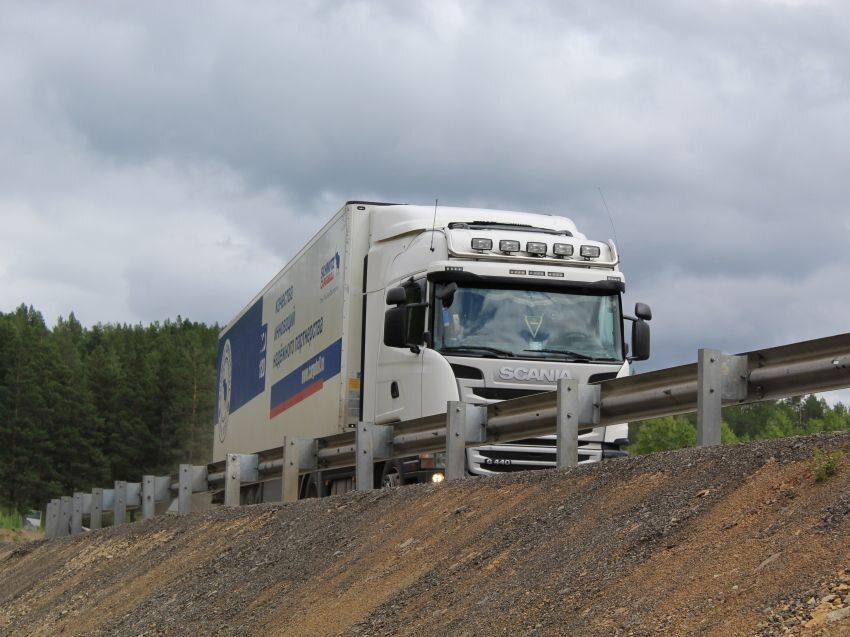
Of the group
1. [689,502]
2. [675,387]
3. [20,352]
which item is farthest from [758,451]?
[20,352]

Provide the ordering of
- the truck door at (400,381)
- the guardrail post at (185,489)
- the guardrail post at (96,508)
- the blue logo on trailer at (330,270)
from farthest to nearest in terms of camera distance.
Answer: the guardrail post at (96,508) < the guardrail post at (185,489) < the blue logo on trailer at (330,270) < the truck door at (400,381)

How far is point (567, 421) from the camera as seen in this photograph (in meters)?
11.1

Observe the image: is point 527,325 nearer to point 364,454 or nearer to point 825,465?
point 364,454

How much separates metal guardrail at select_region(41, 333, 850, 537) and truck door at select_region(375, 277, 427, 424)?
1077mm

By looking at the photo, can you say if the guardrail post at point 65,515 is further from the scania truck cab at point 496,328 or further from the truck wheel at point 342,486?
the scania truck cab at point 496,328

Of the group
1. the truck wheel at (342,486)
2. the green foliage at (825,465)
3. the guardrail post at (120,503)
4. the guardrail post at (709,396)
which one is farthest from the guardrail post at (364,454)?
the guardrail post at (120,503)

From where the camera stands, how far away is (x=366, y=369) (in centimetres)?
1764

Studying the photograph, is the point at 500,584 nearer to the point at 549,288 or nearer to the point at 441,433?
the point at 441,433

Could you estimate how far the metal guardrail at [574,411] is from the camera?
926 cm

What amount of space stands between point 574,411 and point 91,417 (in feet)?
306

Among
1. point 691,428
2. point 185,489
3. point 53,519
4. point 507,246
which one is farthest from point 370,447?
point 691,428

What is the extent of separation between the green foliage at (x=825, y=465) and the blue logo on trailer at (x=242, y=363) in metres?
17.2

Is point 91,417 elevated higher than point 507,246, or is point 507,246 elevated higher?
point 91,417

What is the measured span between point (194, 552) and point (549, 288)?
561cm
